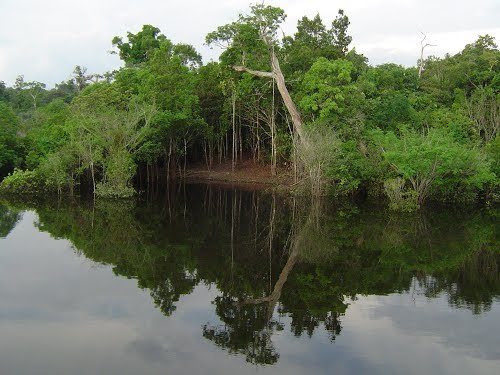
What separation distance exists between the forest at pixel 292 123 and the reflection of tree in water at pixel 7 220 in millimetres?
5279

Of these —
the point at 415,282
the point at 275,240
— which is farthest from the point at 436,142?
the point at 415,282

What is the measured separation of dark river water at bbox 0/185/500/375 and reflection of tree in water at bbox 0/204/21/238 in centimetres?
19

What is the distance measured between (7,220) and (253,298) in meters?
13.4

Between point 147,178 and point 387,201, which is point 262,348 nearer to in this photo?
point 387,201

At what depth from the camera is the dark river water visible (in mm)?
8453

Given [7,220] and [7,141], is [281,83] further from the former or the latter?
[7,141]

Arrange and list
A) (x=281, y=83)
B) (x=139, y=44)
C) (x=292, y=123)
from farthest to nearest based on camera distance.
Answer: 1. (x=139, y=44)
2. (x=292, y=123)
3. (x=281, y=83)

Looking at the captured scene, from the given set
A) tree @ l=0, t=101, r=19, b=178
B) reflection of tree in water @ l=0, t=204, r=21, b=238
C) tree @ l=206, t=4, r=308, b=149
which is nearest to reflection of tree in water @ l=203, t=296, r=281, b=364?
reflection of tree in water @ l=0, t=204, r=21, b=238

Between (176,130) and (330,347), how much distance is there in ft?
95.0

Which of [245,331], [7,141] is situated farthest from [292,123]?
[245,331]

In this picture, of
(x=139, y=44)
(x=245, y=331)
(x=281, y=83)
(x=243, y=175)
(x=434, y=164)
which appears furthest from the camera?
(x=139, y=44)

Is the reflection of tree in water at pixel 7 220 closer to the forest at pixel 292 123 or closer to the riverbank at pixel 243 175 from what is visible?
the forest at pixel 292 123

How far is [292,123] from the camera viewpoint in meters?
34.7

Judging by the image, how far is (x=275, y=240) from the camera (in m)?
17.3
